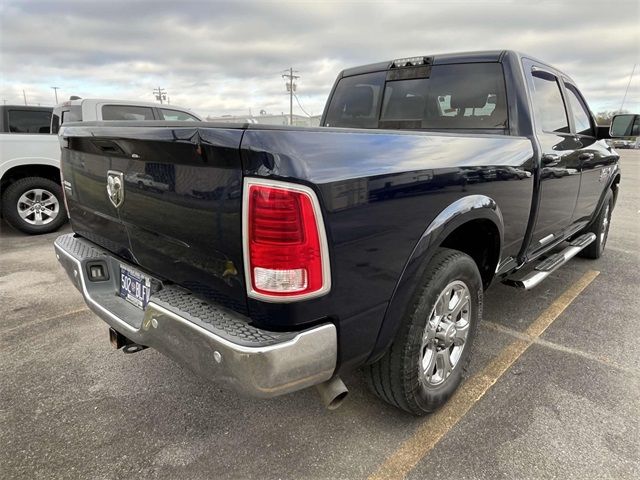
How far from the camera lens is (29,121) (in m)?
7.12

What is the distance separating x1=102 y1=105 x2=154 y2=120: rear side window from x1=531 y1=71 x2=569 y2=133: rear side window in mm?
5617

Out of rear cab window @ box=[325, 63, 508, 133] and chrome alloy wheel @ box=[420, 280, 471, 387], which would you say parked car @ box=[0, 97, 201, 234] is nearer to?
rear cab window @ box=[325, 63, 508, 133]

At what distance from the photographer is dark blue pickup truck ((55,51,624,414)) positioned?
1.52m

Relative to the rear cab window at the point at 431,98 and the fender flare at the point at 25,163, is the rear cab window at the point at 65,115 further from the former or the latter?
the rear cab window at the point at 431,98

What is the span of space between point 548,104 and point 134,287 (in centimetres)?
323

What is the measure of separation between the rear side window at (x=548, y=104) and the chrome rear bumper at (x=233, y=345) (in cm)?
245

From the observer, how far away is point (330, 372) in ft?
5.61

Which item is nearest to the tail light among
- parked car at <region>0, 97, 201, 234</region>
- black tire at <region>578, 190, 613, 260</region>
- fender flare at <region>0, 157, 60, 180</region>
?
black tire at <region>578, 190, 613, 260</region>

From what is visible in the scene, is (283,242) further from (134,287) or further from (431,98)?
(431,98)

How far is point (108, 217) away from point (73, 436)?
1.11 metres

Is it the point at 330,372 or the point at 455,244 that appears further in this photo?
the point at 455,244

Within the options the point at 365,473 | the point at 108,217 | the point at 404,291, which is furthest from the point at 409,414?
the point at 108,217

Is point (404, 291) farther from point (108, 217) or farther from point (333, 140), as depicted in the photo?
point (108, 217)

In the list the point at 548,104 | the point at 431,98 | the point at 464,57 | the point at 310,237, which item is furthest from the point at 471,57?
the point at 310,237
